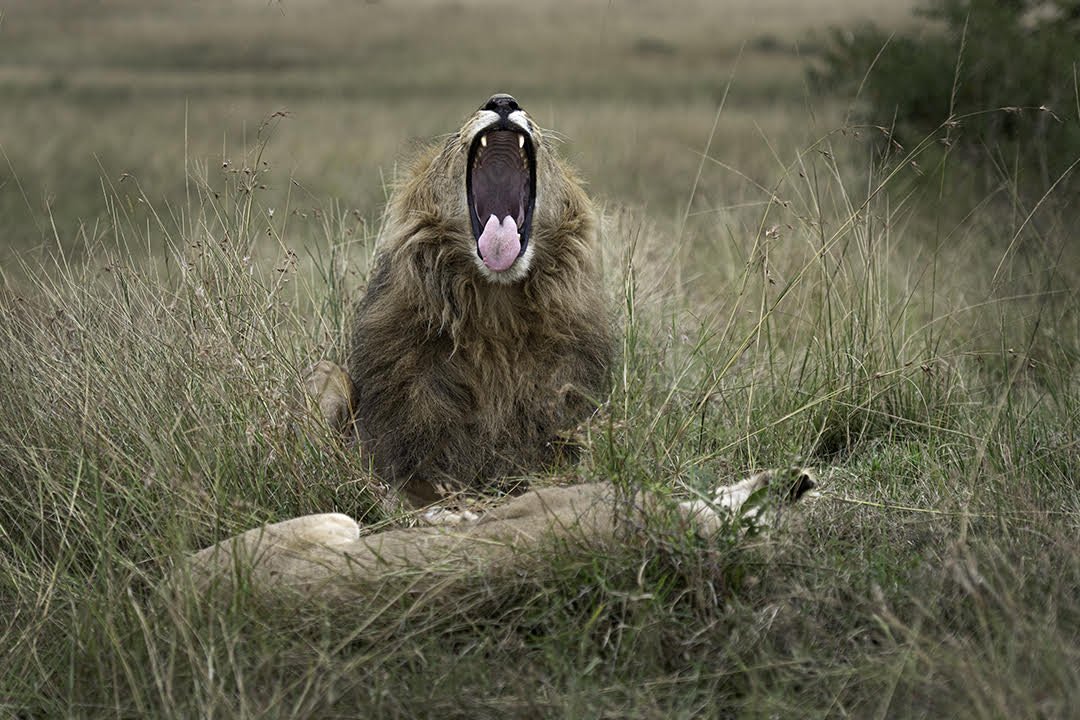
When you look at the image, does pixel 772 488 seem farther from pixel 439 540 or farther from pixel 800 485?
pixel 439 540

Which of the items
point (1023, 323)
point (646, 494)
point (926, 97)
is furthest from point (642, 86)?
point (646, 494)

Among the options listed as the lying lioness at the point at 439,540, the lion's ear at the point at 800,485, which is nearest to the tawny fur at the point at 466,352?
the lying lioness at the point at 439,540

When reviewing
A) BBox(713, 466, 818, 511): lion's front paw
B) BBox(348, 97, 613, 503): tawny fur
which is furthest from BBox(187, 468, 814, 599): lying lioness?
BBox(348, 97, 613, 503): tawny fur

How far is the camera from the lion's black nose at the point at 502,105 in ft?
14.8

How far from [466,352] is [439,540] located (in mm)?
1159

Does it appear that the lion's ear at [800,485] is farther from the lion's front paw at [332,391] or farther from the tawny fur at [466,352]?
the lion's front paw at [332,391]

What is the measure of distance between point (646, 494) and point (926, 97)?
8366mm

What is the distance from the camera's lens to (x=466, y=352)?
4629mm

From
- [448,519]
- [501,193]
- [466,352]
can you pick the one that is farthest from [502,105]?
[448,519]

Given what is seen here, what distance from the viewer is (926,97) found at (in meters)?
10.9

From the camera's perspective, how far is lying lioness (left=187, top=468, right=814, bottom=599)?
343cm

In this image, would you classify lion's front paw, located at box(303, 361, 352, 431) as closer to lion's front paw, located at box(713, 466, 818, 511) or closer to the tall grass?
the tall grass

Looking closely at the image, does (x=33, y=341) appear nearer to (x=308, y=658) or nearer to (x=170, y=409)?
(x=170, y=409)

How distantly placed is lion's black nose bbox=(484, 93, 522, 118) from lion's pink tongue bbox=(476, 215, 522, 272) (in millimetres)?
394
